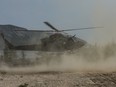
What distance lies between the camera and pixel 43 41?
120 feet

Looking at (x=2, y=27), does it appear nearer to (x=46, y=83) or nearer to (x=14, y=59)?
(x=14, y=59)

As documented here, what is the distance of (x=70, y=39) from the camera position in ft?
120

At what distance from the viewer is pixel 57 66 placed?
32344 mm

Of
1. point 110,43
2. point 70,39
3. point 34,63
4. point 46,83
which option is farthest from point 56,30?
point 46,83

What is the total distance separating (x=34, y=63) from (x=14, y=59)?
2.20 metres

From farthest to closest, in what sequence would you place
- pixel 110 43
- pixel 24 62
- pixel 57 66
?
pixel 110 43 → pixel 24 62 → pixel 57 66

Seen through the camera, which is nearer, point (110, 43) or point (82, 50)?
point (82, 50)

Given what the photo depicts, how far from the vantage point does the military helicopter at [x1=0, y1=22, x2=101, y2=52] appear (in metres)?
36.2

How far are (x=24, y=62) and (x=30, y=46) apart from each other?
2406 mm

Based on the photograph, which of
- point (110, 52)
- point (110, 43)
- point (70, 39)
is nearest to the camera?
point (70, 39)

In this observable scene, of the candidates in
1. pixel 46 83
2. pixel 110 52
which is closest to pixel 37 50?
pixel 110 52

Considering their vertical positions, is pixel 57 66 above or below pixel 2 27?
below

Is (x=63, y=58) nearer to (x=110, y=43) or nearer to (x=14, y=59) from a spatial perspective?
(x=14, y=59)

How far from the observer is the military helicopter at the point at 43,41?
1425 inches
